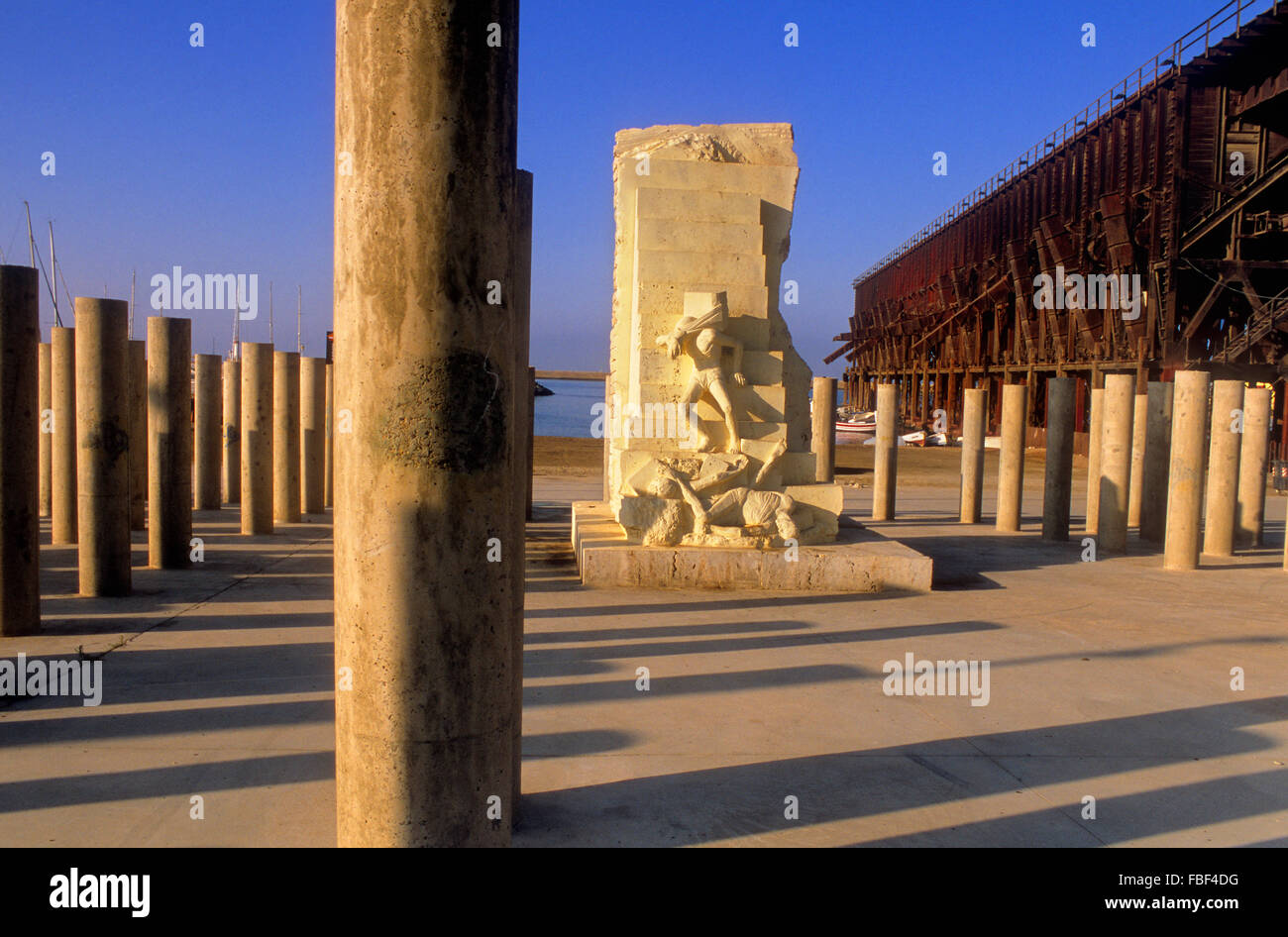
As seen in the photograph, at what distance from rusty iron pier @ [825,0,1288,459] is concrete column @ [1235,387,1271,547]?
36.2 feet

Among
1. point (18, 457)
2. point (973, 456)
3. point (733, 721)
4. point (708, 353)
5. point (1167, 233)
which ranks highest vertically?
point (1167, 233)

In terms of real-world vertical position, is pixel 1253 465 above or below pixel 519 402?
below

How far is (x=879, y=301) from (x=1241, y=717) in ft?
205

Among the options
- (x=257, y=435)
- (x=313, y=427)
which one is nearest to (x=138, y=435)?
(x=257, y=435)

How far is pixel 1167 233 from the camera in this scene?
1052 inches

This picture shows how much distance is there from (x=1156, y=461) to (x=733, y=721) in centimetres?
1025

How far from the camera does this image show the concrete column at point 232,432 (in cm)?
1488

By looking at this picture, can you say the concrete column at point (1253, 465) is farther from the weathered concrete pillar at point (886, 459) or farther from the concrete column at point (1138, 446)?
the weathered concrete pillar at point (886, 459)

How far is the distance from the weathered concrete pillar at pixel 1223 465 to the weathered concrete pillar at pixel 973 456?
12.4ft

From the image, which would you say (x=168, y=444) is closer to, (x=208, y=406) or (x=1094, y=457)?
(x=208, y=406)

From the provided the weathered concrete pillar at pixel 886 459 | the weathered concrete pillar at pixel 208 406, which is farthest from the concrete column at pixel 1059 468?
the weathered concrete pillar at pixel 208 406

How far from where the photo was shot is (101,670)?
641 centimetres
